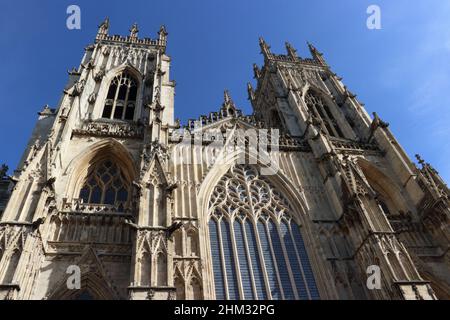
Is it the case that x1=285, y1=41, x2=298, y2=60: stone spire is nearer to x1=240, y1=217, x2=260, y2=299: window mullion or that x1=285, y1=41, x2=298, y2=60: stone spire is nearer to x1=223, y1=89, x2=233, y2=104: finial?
x1=223, y1=89, x2=233, y2=104: finial

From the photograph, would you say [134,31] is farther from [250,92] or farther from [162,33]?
[250,92]

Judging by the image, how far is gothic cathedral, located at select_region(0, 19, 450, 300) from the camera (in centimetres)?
1234

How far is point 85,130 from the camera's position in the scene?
60.7ft

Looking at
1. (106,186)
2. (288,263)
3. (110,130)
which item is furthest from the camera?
(110,130)

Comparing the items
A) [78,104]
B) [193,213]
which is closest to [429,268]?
[193,213]

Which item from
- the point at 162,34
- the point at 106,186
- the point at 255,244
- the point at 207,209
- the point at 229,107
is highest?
the point at 162,34

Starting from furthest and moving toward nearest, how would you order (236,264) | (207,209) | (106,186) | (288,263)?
(106,186) < (207,209) < (288,263) < (236,264)

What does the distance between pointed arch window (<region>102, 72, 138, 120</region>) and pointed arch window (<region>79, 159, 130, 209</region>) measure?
481 cm

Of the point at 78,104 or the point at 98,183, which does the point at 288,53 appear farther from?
the point at 98,183

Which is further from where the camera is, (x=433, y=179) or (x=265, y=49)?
(x=265, y=49)

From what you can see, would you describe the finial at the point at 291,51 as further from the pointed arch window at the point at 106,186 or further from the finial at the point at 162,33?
the pointed arch window at the point at 106,186

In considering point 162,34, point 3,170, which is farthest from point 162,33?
point 3,170

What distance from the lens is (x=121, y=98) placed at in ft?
79.0

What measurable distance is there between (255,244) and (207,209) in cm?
268
